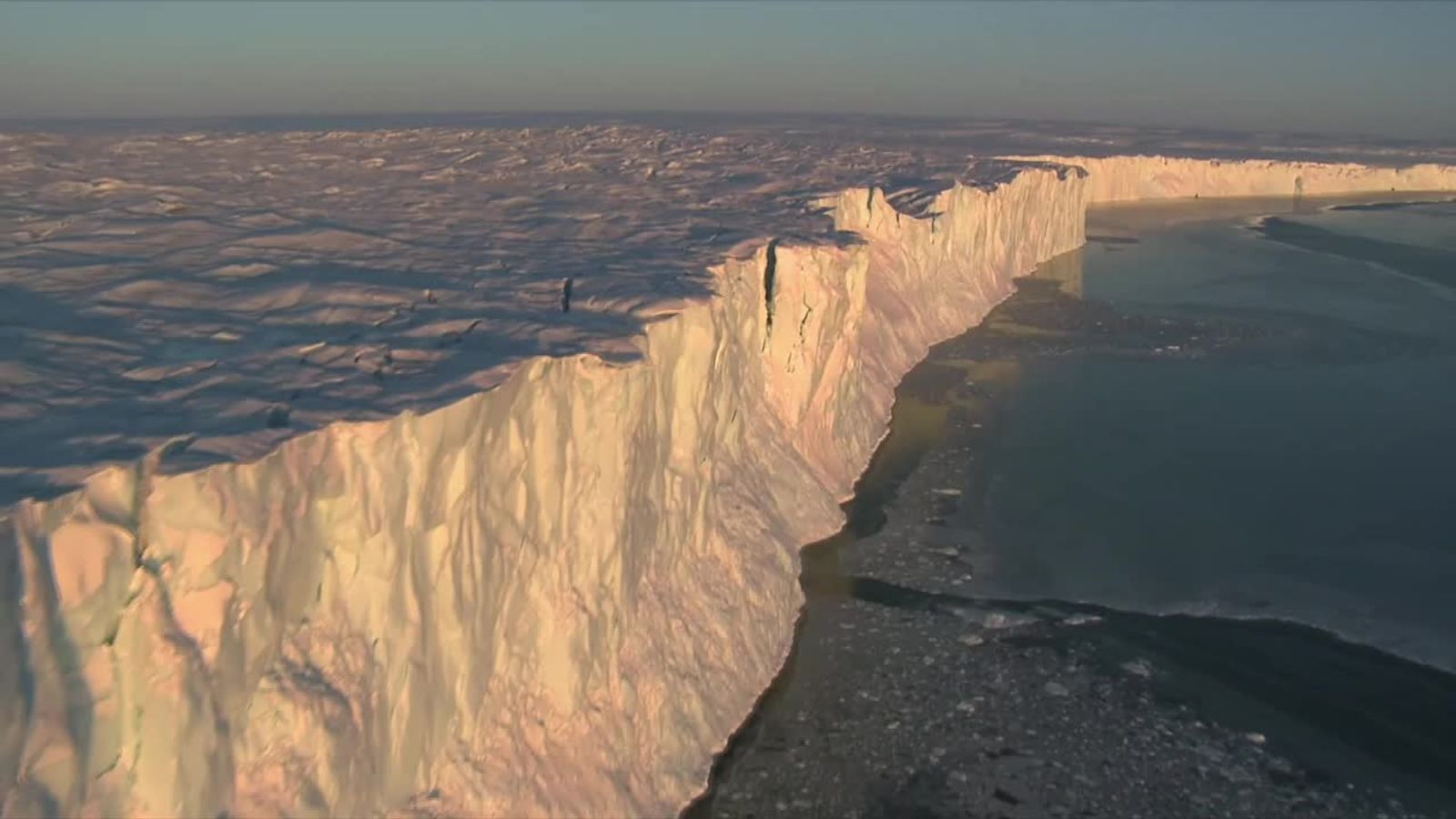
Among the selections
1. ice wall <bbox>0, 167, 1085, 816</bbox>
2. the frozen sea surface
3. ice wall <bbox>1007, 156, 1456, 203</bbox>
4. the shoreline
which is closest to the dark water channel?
the shoreline

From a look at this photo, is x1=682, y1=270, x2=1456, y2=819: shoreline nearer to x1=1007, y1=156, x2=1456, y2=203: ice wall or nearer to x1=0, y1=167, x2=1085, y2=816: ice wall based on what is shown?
x1=0, y1=167, x2=1085, y2=816: ice wall

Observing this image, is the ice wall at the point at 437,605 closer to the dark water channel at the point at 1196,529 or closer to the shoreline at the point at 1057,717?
the shoreline at the point at 1057,717

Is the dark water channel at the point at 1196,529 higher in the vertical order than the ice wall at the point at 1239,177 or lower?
lower

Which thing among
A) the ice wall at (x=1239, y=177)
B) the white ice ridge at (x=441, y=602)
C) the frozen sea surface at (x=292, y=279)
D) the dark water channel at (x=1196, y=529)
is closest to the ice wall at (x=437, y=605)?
the white ice ridge at (x=441, y=602)

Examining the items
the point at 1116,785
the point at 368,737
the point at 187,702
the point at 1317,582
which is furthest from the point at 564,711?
the point at 1317,582

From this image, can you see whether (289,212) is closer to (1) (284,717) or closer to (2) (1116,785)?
(1) (284,717)

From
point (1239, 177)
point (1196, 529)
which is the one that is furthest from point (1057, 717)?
point (1239, 177)

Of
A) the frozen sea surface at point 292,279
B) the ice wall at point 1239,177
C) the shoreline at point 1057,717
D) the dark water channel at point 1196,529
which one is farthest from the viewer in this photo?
the ice wall at point 1239,177
